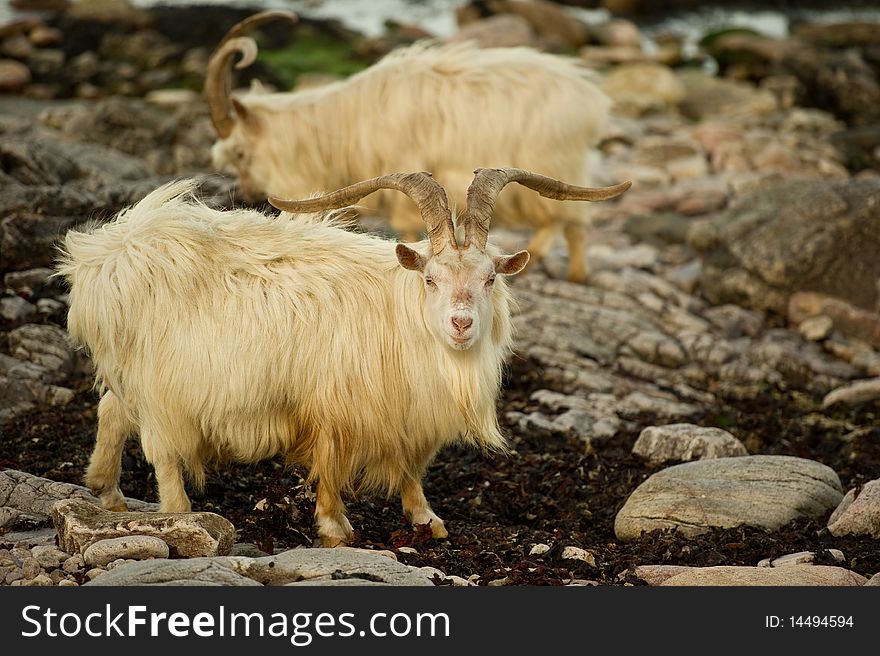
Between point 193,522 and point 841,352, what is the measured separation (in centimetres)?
797

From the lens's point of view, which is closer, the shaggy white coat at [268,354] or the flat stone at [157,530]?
the flat stone at [157,530]

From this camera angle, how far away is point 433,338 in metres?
7.09

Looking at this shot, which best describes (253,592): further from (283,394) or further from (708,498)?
(708,498)

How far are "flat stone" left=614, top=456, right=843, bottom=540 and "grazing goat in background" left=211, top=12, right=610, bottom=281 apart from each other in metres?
4.67

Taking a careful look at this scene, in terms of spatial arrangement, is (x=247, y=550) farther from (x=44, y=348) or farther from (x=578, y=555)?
(x=44, y=348)

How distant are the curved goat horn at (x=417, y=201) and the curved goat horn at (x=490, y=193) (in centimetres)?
12

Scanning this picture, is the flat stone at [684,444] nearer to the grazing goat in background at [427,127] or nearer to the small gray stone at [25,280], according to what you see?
the grazing goat in background at [427,127]

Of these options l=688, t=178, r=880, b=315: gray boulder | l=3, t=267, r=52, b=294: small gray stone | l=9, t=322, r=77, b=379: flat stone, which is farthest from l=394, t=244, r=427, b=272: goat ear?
l=688, t=178, r=880, b=315: gray boulder

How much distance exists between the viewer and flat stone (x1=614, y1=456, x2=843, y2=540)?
24.9ft

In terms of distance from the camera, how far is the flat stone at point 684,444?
8.94m

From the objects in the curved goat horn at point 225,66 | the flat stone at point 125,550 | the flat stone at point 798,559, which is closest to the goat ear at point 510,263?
the flat stone at point 798,559

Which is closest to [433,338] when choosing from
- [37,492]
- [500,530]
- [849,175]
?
[500,530]

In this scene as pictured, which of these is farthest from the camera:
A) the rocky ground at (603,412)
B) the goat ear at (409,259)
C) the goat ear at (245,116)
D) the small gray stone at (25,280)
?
the goat ear at (245,116)

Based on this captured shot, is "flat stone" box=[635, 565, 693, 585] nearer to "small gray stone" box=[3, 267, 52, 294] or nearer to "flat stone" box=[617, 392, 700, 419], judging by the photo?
"flat stone" box=[617, 392, 700, 419]
